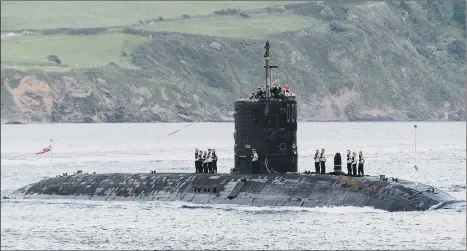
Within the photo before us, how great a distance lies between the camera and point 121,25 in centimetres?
18862

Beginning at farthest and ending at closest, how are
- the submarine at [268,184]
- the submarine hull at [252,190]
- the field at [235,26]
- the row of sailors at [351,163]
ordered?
the field at [235,26] → the row of sailors at [351,163] → the submarine at [268,184] → the submarine hull at [252,190]

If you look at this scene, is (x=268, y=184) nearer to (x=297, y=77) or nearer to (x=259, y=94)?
(x=259, y=94)

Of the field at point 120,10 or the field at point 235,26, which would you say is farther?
the field at point 235,26

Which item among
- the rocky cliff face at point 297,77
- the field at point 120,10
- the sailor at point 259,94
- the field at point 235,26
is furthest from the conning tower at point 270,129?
the field at point 235,26

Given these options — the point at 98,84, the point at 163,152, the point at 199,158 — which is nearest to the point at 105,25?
the point at 98,84

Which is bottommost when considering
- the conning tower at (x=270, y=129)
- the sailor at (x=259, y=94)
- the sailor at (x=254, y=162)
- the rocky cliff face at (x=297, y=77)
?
the rocky cliff face at (x=297, y=77)

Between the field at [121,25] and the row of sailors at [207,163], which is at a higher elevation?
the field at [121,25]

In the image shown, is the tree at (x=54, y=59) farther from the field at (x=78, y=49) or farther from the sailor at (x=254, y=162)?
the sailor at (x=254, y=162)

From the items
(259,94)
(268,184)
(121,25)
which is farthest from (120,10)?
(268,184)

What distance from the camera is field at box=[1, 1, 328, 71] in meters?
169

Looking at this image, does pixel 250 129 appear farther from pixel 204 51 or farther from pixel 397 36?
pixel 204 51

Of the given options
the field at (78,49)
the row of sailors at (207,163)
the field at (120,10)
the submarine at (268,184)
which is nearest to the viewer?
the submarine at (268,184)

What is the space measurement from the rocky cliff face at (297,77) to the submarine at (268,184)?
121 metres

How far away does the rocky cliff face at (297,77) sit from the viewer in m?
178
